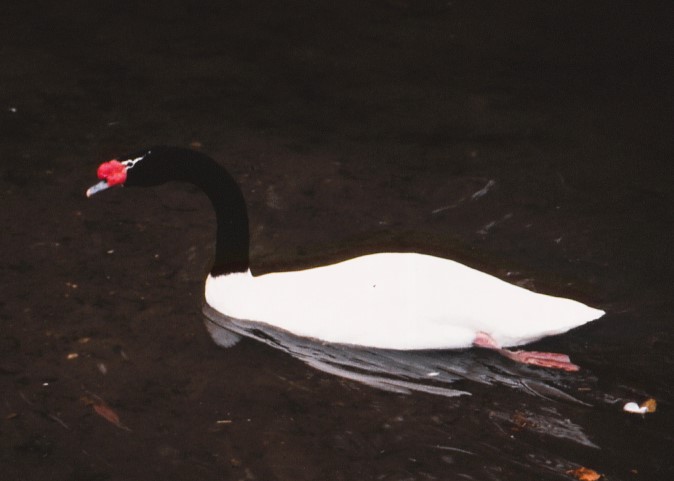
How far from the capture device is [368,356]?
17.6 feet

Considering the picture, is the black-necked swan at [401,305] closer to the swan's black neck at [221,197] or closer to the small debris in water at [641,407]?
the swan's black neck at [221,197]

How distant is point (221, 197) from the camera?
5.67 meters

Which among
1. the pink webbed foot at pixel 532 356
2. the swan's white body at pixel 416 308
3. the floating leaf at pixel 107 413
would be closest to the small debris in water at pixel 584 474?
the pink webbed foot at pixel 532 356

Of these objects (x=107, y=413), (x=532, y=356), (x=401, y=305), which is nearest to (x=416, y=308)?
(x=401, y=305)

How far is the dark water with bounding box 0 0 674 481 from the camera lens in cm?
480

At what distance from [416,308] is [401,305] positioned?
0.07m

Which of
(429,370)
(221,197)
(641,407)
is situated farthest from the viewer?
(221,197)

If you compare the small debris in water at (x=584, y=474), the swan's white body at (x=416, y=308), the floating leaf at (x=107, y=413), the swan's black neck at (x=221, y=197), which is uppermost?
the swan's black neck at (x=221, y=197)

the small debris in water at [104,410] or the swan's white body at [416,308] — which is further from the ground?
the swan's white body at [416,308]

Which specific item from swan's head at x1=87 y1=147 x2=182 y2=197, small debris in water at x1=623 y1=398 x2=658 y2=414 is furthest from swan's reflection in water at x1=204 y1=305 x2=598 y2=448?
swan's head at x1=87 y1=147 x2=182 y2=197

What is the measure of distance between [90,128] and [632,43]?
4.57 m

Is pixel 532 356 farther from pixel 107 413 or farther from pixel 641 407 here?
pixel 107 413

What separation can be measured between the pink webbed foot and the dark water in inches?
2.3

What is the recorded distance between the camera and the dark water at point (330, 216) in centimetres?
480
